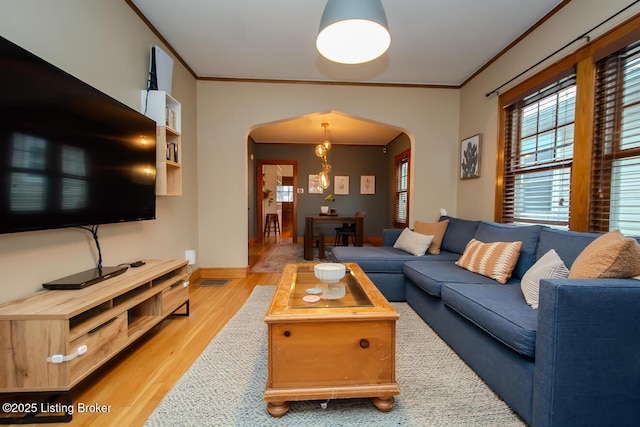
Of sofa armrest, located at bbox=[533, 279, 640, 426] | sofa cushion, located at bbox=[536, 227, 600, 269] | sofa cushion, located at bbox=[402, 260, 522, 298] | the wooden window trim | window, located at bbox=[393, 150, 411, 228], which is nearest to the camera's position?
sofa armrest, located at bbox=[533, 279, 640, 426]

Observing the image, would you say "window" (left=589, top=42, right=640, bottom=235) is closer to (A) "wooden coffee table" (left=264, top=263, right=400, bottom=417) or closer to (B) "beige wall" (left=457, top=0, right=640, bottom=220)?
(B) "beige wall" (left=457, top=0, right=640, bottom=220)

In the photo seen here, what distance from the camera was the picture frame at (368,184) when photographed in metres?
6.87

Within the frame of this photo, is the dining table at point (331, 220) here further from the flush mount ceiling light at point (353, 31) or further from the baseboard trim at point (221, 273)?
the flush mount ceiling light at point (353, 31)

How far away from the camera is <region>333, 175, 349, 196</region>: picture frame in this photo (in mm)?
6820

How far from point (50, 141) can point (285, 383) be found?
1.73m

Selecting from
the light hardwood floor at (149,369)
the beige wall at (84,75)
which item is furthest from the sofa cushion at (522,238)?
the beige wall at (84,75)

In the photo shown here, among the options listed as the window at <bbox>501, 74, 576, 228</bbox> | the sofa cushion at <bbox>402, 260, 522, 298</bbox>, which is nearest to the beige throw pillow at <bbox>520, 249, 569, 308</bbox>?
the sofa cushion at <bbox>402, 260, 522, 298</bbox>

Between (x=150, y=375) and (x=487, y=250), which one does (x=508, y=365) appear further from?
(x=150, y=375)

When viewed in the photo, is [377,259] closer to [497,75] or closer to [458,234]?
[458,234]

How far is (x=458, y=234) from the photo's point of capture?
10.1 ft

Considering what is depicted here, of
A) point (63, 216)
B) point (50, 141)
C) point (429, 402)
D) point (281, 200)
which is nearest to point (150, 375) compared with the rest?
point (63, 216)

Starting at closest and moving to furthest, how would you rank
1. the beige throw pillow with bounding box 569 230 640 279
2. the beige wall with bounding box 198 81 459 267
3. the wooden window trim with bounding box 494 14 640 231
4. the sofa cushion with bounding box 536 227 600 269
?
the beige throw pillow with bounding box 569 230 640 279, the sofa cushion with bounding box 536 227 600 269, the wooden window trim with bounding box 494 14 640 231, the beige wall with bounding box 198 81 459 267

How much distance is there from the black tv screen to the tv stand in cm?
33

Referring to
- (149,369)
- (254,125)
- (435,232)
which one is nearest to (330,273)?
(149,369)
